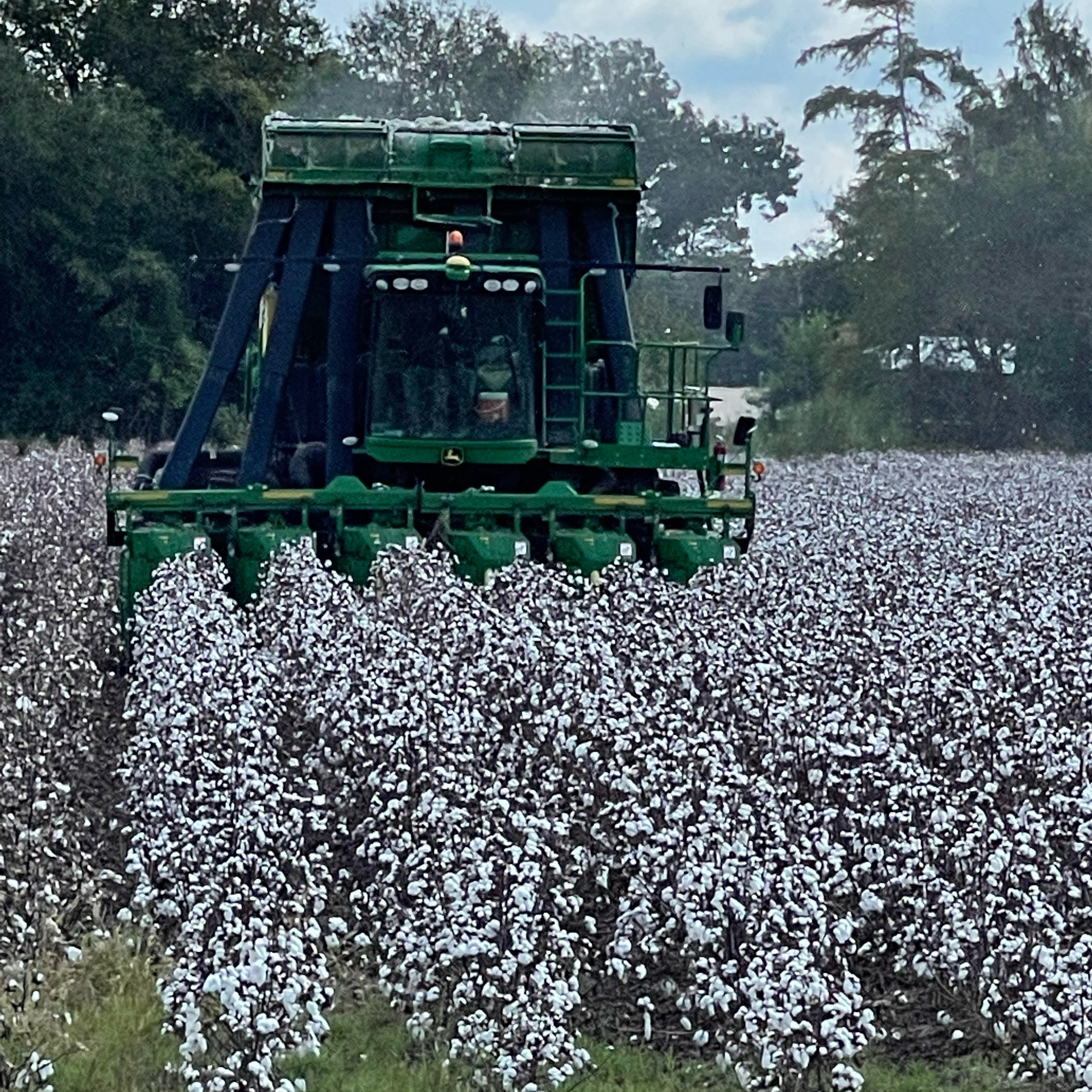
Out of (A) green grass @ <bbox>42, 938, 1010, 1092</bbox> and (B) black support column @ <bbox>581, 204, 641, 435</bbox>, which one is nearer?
(A) green grass @ <bbox>42, 938, 1010, 1092</bbox>

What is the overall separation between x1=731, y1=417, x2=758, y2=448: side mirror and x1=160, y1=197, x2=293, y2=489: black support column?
340 centimetres

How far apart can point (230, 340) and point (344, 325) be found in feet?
2.60

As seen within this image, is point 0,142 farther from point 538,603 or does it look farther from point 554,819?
point 554,819

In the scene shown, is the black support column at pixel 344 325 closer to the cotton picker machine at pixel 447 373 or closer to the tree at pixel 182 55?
the cotton picker machine at pixel 447 373

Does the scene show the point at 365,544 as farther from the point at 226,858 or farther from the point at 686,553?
the point at 226,858

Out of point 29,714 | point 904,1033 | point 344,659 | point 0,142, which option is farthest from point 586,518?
point 0,142

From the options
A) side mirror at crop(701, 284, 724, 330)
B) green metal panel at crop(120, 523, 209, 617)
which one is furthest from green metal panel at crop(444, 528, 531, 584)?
side mirror at crop(701, 284, 724, 330)

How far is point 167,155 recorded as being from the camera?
1601 inches

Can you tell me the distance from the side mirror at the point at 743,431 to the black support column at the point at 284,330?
3093mm

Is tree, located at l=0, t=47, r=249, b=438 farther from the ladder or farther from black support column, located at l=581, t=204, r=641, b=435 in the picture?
the ladder

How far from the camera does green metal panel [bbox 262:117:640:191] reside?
1647 cm

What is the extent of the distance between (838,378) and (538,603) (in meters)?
43.0

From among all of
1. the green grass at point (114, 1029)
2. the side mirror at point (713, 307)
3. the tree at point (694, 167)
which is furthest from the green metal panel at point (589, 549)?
the tree at point (694, 167)

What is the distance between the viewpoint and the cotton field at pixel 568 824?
652 cm
